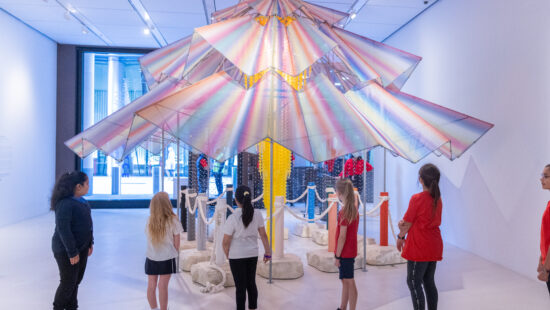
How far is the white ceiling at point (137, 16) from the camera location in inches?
260

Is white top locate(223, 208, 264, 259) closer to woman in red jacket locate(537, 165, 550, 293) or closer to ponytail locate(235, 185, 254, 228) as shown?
ponytail locate(235, 185, 254, 228)

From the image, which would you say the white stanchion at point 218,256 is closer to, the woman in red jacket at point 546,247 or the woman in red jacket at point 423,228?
the woman in red jacket at point 423,228

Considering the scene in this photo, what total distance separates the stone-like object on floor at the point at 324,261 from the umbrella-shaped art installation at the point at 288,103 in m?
1.10

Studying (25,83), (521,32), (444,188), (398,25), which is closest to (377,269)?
(444,188)

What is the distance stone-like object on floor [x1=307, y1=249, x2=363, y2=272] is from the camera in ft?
14.9

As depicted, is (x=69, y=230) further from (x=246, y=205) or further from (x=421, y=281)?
(x=421, y=281)

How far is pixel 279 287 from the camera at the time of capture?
4012 mm

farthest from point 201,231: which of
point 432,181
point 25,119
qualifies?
point 25,119

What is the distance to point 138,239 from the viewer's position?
627cm

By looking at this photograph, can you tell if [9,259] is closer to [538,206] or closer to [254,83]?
[254,83]

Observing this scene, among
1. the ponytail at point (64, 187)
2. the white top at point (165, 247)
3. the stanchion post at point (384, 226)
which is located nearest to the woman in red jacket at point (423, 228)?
the white top at point (165, 247)

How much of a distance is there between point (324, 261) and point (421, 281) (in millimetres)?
1825

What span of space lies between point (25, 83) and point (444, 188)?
25.0 ft

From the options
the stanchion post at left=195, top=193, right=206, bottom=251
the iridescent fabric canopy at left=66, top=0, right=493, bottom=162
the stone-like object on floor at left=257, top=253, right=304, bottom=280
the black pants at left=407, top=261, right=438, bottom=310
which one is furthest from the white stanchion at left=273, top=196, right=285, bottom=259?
the black pants at left=407, top=261, right=438, bottom=310
